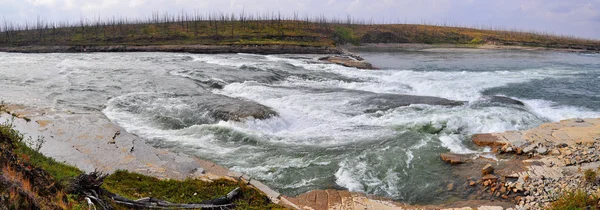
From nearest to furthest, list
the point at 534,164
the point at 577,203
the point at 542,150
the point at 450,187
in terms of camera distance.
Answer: the point at 577,203 → the point at 450,187 → the point at 534,164 → the point at 542,150

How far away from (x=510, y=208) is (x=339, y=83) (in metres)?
19.9

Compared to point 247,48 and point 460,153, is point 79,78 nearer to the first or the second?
point 460,153

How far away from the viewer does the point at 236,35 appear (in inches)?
2948

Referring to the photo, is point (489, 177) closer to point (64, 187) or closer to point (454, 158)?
point (454, 158)

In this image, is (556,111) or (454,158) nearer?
(454,158)

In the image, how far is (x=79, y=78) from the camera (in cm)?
2891

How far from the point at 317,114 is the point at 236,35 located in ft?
195

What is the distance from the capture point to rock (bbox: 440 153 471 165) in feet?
39.8

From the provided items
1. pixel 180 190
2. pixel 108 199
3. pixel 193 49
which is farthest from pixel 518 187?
pixel 193 49

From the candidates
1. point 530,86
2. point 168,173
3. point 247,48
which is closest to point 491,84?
point 530,86

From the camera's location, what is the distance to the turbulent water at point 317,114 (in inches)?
467

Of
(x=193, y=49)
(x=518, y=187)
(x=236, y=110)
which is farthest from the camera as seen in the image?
(x=193, y=49)

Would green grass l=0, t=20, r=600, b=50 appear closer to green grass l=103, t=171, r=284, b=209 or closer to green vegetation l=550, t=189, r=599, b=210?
green grass l=103, t=171, r=284, b=209

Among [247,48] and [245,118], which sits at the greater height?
[247,48]
